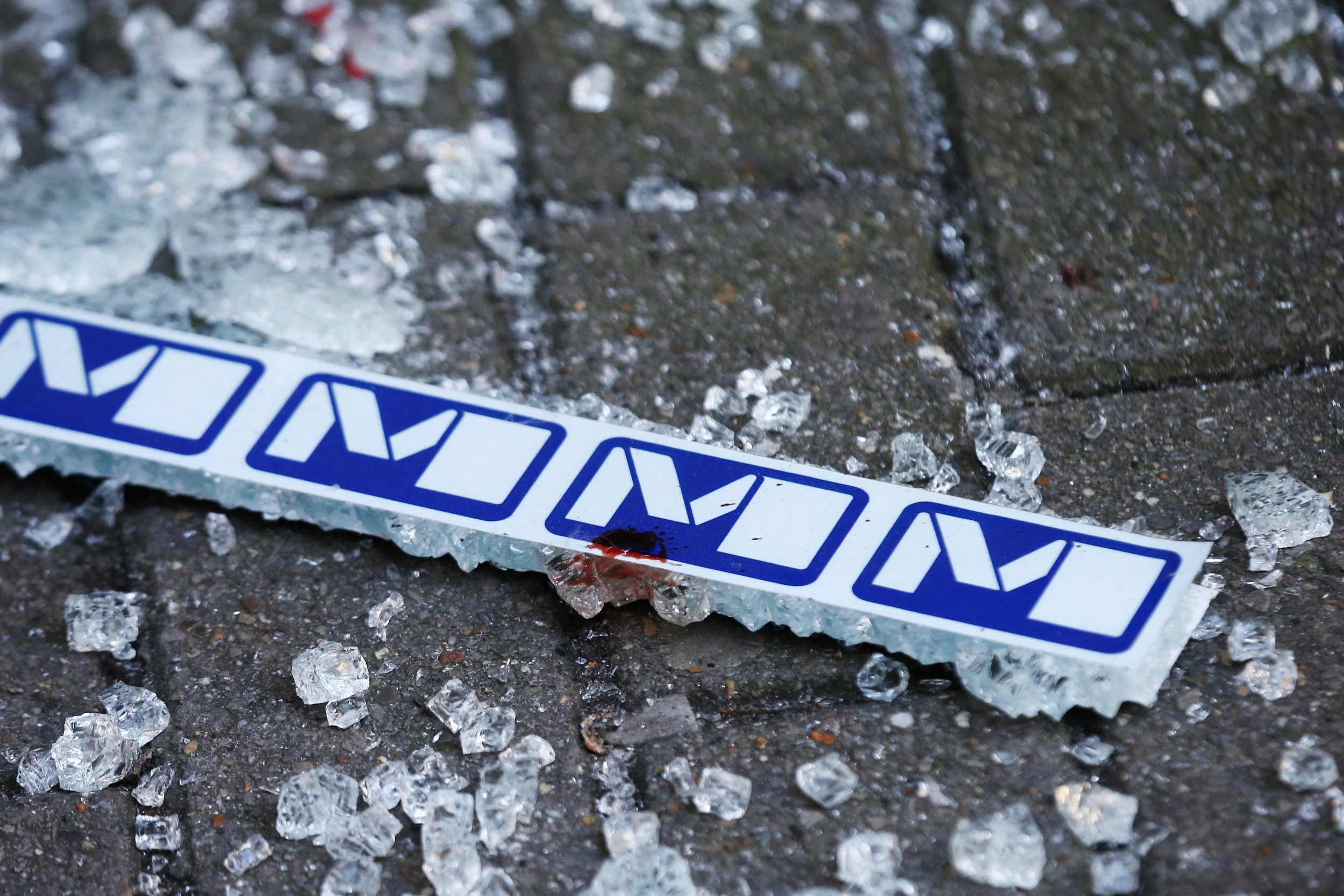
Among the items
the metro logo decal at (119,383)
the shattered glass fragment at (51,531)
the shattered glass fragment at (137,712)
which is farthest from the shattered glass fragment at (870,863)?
the shattered glass fragment at (51,531)

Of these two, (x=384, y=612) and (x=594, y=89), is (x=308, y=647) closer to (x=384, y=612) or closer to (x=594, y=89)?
(x=384, y=612)

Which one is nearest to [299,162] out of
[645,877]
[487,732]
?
[487,732]

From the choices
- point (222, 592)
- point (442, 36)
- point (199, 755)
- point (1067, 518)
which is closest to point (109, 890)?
point (199, 755)

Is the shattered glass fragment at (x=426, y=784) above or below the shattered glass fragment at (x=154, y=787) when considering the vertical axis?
above

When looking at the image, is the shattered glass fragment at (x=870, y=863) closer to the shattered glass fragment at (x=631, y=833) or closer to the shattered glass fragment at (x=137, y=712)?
the shattered glass fragment at (x=631, y=833)

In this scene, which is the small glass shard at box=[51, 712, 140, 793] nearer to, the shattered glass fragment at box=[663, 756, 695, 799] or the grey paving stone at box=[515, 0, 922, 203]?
the shattered glass fragment at box=[663, 756, 695, 799]

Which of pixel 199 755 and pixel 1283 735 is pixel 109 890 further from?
pixel 1283 735

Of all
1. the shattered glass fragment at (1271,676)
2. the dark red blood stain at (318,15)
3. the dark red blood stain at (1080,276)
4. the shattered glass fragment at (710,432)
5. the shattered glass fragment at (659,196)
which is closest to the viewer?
the shattered glass fragment at (1271,676)
